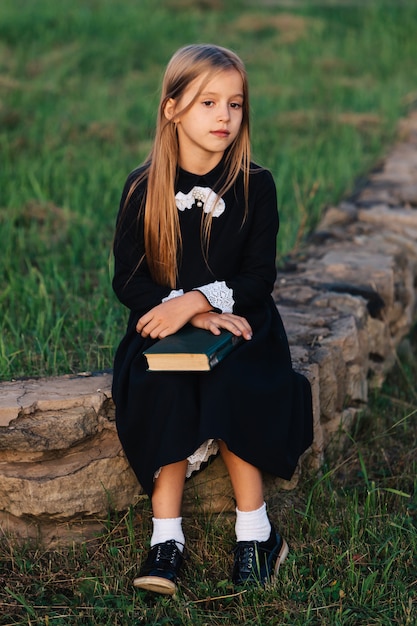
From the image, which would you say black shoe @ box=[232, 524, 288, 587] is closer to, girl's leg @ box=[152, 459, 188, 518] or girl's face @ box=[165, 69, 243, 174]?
girl's leg @ box=[152, 459, 188, 518]

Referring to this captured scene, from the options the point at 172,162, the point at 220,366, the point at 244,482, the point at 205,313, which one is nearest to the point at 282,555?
the point at 244,482

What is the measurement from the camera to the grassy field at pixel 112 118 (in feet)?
11.0

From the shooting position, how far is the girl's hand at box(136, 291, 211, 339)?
235cm

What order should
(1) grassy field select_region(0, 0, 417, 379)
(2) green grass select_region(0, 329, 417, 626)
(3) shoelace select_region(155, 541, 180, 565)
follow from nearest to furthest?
(2) green grass select_region(0, 329, 417, 626), (3) shoelace select_region(155, 541, 180, 565), (1) grassy field select_region(0, 0, 417, 379)

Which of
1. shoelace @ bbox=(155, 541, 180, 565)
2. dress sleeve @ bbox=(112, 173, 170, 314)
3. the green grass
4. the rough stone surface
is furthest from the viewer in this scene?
dress sleeve @ bbox=(112, 173, 170, 314)

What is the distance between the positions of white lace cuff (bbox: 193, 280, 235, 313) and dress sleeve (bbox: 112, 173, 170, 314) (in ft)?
0.38

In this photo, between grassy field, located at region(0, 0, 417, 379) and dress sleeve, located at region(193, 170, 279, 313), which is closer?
dress sleeve, located at region(193, 170, 279, 313)

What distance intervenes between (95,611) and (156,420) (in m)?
0.46

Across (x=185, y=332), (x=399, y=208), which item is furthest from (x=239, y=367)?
(x=399, y=208)

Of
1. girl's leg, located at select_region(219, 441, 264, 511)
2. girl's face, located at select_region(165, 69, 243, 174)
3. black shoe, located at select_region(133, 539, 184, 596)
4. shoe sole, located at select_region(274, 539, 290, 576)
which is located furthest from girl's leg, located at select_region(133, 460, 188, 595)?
girl's face, located at select_region(165, 69, 243, 174)

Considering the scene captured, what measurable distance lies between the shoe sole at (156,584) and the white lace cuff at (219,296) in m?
0.68

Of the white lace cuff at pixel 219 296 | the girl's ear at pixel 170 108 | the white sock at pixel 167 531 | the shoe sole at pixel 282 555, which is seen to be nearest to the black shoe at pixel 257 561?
the shoe sole at pixel 282 555

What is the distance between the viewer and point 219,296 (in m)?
2.42

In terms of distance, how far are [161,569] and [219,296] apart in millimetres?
691
